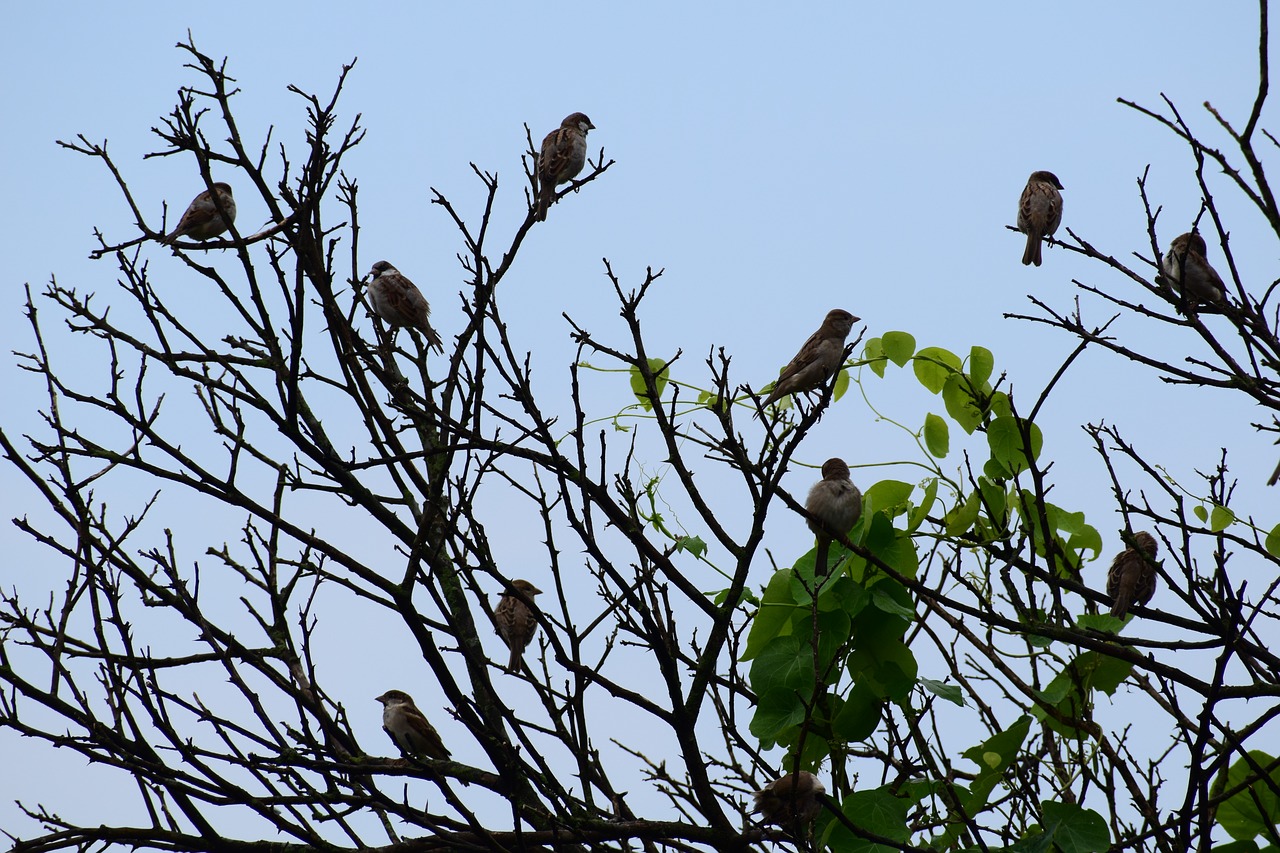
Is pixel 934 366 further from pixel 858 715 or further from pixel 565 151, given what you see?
pixel 565 151

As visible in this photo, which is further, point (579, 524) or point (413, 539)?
point (413, 539)

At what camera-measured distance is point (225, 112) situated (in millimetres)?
5051

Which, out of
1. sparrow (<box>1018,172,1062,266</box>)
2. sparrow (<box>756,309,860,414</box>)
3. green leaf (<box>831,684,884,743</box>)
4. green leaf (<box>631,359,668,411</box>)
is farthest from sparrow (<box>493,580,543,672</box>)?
sparrow (<box>1018,172,1062,266</box>)

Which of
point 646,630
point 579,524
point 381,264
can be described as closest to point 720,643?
point 646,630

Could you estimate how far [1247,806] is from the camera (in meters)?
4.24

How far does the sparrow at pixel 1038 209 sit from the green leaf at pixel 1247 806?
5034mm

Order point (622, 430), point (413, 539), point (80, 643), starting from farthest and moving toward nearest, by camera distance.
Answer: point (622, 430) → point (80, 643) → point (413, 539)

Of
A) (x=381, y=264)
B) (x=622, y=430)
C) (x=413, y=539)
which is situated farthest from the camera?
(x=381, y=264)

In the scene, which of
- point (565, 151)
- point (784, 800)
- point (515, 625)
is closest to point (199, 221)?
point (565, 151)

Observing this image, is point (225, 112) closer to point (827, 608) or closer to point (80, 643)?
point (80, 643)

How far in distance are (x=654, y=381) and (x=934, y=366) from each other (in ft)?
4.13

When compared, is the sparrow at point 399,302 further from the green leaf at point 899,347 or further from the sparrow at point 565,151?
the green leaf at point 899,347

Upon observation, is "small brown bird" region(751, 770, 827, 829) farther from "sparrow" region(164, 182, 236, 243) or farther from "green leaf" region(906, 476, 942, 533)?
"sparrow" region(164, 182, 236, 243)

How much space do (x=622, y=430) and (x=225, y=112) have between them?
2224 mm
